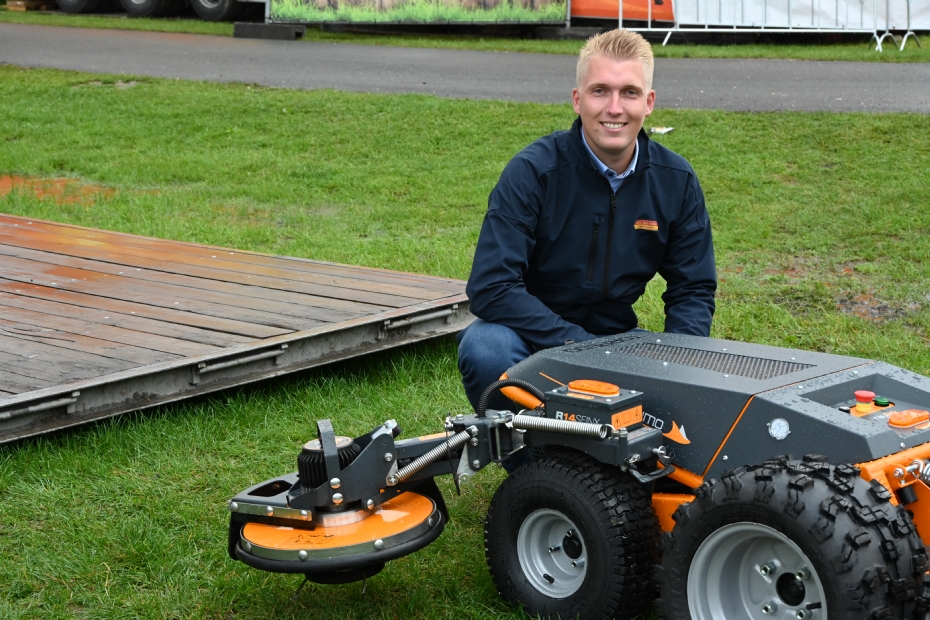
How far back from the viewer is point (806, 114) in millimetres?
9172

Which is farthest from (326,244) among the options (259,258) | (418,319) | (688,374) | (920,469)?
(920,469)

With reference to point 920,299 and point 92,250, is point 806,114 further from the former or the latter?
point 92,250

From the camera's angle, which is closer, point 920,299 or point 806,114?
point 920,299

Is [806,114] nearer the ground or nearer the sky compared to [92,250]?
nearer the sky

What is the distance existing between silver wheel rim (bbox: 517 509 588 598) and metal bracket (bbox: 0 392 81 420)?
1721 millimetres

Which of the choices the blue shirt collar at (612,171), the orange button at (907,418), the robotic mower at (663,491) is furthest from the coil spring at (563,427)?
the blue shirt collar at (612,171)

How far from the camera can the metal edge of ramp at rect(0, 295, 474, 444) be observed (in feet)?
11.8

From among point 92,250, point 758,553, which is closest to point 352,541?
point 758,553

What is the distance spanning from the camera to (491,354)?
3082mm

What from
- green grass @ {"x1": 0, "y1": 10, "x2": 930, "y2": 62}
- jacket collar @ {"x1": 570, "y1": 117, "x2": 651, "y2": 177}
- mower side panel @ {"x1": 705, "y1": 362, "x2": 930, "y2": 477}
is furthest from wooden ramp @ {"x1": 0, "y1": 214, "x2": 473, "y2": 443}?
green grass @ {"x1": 0, "y1": 10, "x2": 930, "y2": 62}

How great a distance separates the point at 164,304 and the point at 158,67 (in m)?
9.54

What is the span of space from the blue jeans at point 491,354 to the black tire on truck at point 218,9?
55.2 ft

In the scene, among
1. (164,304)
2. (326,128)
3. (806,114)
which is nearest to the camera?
(164,304)

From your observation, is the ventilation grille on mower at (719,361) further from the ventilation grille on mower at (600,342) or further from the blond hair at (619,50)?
the blond hair at (619,50)
